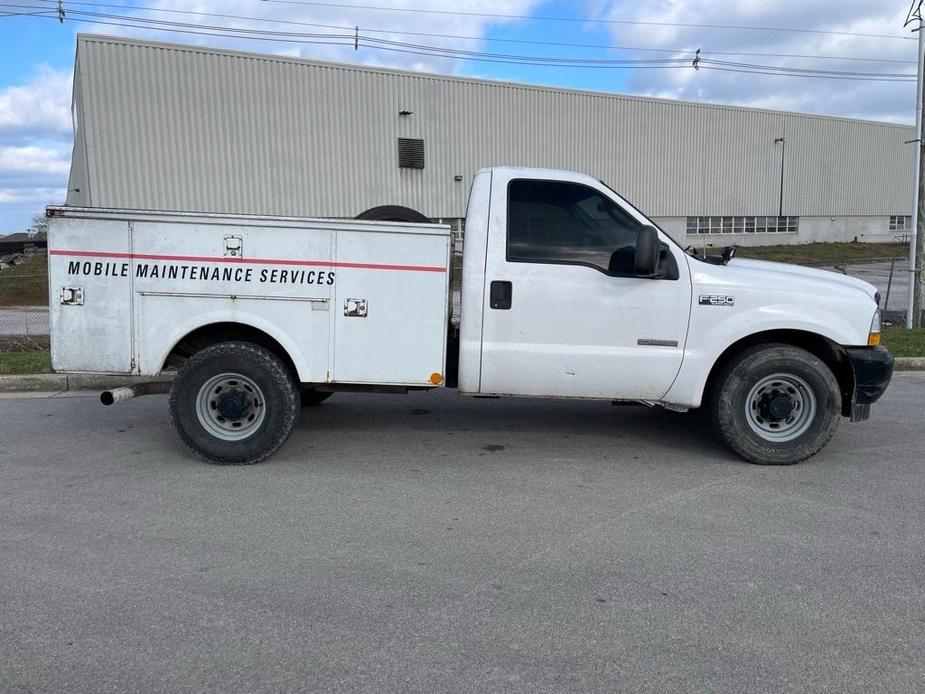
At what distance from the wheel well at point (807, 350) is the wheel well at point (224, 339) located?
129 inches

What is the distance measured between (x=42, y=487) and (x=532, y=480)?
342cm

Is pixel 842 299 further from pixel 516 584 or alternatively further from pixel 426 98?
pixel 426 98

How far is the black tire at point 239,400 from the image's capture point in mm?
5590

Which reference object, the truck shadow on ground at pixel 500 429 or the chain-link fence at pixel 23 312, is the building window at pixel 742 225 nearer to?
the chain-link fence at pixel 23 312

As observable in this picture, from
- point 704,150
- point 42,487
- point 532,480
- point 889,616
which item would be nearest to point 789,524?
point 889,616

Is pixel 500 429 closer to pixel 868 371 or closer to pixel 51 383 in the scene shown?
pixel 868 371

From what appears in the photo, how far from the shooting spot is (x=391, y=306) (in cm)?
559

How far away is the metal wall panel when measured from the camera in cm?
2870

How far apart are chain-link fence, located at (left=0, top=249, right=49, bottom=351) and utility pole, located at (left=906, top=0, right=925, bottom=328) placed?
14.4 meters

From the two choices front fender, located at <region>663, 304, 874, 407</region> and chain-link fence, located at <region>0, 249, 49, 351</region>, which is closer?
front fender, located at <region>663, 304, 874, 407</region>

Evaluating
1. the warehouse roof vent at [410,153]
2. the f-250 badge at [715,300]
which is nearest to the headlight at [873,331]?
the f-250 badge at [715,300]

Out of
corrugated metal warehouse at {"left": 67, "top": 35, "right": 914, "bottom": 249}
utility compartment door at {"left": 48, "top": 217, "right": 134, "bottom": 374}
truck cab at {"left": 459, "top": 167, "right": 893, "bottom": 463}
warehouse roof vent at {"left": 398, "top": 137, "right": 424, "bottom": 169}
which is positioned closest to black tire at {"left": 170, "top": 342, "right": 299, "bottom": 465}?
utility compartment door at {"left": 48, "top": 217, "right": 134, "bottom": 374}

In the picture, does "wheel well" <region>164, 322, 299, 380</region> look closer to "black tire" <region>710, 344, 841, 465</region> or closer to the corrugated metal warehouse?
"black tire" <region>710, 344, 841, 465</region>

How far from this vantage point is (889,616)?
137 inches
